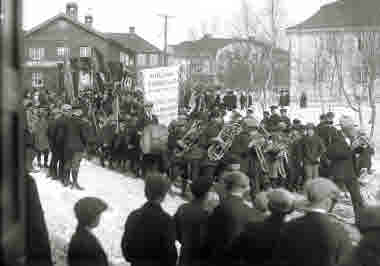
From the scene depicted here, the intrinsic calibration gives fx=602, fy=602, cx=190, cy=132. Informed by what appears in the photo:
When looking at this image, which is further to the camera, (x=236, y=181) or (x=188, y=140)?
(x=188, y=140)

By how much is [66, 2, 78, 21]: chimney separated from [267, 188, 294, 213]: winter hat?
55.0 m

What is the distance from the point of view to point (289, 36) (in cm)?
5578

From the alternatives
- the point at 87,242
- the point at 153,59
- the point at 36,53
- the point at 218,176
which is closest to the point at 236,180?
the point at 87,242

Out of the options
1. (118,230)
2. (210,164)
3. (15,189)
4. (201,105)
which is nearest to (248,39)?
(201,105)

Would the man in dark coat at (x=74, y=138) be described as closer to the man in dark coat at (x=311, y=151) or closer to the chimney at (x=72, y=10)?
the man in dark coat at (x=311, y=151)

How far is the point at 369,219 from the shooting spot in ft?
12.9

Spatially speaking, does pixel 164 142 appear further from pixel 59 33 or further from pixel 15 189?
pixel 59 33

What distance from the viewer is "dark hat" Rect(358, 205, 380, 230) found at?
3.91 metres

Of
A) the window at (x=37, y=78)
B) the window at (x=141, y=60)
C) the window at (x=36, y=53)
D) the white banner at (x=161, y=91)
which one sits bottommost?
the white banner at (x=161, y=91)

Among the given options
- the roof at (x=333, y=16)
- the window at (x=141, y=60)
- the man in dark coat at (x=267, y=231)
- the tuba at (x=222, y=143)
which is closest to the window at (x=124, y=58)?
the window at (x=141, y=60)

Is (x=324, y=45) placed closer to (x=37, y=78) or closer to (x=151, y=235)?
(x=37, y=78)

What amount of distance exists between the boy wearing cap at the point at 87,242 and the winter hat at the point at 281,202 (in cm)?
123

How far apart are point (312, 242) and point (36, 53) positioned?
5770cm

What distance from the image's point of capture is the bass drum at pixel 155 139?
1201cm
